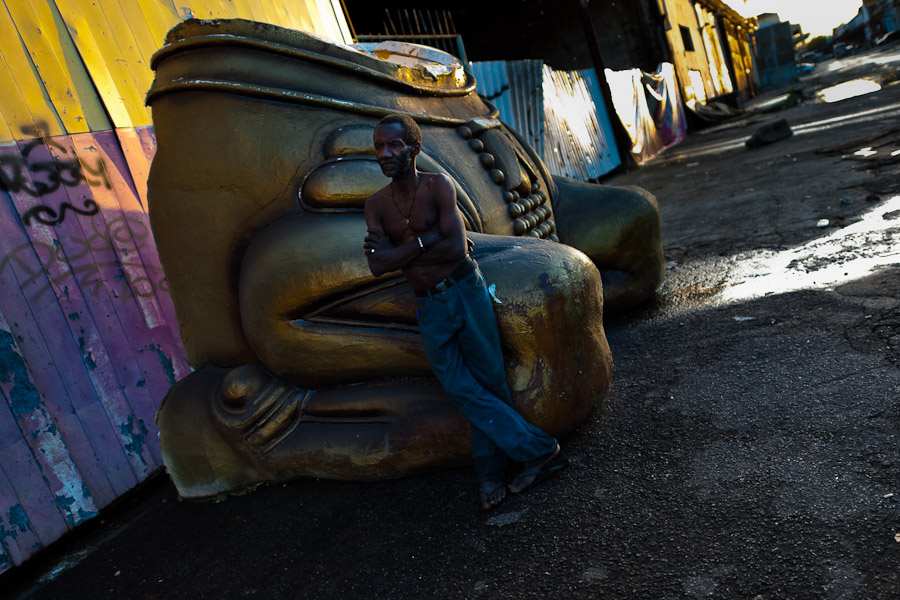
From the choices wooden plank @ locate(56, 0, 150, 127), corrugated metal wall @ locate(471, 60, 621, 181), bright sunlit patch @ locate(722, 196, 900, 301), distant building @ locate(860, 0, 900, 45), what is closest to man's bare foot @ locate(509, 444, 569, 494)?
bright sunlit patch @ locate(722, 196, 900, 301)

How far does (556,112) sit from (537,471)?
26.1 feet

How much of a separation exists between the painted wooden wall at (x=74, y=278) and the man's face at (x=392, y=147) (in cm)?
197

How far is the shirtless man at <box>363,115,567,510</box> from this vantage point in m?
2.12

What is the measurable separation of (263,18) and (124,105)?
1935 mm

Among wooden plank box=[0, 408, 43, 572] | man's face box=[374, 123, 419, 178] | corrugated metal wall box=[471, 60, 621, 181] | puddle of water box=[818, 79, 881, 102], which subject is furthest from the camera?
puddle of water box=[818, 79, 881, 102]

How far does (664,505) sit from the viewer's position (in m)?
1.99

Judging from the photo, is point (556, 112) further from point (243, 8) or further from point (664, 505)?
point (664, 505)

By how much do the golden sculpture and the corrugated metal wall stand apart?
18.6 ft

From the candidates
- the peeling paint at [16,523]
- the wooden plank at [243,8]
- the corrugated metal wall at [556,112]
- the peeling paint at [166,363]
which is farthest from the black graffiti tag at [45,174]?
the corrugated metal wall at [556,112]

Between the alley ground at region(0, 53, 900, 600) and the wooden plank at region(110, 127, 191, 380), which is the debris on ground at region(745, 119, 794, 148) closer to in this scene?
the alley ground at region(0, 53, 900, 600)

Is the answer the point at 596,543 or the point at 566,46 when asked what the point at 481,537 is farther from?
the point at 566,46

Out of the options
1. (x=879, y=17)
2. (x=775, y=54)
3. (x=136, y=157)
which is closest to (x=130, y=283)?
(x=136, y=157)

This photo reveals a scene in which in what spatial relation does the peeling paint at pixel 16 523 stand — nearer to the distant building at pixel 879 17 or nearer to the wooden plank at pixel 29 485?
the wooden plank at pixel 29 485

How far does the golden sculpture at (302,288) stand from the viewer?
2438mm
